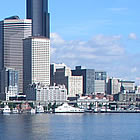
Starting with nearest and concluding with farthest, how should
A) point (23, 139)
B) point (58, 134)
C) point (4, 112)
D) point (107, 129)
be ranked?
point (23, 139), point (58, 134), point (107, 129), point (4, 112)

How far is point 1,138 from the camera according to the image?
88.9m

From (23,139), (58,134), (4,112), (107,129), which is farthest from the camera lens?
(4,112)

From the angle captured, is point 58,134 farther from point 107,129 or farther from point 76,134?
point 107,129

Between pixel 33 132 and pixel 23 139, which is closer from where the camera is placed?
pixel 23 139

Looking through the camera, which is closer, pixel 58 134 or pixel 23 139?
pixel 23 139

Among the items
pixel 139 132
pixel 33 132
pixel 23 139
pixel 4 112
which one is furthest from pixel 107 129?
pixel 4 112

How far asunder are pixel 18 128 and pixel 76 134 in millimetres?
15998

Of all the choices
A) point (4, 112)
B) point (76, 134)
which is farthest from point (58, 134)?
point (4, 112)

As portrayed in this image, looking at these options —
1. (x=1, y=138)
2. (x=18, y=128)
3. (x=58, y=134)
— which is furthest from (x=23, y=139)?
(x=18, y=128)

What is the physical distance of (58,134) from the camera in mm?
96312

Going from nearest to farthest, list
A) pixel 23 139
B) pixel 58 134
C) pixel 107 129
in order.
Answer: pixel 23 139 → pixel 58 134 → pixel 107 129

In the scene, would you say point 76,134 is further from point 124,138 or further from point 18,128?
point 18,128

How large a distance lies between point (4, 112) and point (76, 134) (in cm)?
10546

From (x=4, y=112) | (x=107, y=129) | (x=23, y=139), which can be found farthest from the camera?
(x=4, y=112)
